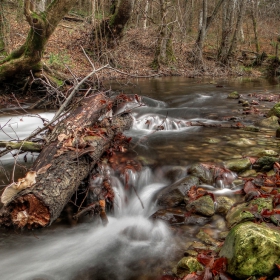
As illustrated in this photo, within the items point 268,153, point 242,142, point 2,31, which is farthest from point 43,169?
point 2,31

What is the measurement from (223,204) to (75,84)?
120 inches

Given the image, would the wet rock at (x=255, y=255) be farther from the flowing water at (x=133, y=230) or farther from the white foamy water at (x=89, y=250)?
the white foamy water at (x=89, y=250)

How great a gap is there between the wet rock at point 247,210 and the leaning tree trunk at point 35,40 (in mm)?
7047

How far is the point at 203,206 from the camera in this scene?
3.32 metres

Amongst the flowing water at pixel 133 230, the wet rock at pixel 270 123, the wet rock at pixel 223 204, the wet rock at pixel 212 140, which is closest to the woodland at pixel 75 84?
the flowing water at pixel 133 230

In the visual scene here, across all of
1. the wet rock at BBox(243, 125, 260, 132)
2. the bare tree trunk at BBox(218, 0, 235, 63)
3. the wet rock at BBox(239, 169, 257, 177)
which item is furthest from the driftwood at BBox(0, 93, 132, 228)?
the bare tree trunk at BBox(218, 0, 235, 63)

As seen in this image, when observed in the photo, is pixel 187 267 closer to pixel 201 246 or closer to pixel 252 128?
pixel 201 246

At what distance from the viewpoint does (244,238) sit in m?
2.07

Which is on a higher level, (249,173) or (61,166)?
(61,166)

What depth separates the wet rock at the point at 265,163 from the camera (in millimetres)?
4023

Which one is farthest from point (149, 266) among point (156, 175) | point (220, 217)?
point (156, 175)

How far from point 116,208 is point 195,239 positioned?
45.7 inches

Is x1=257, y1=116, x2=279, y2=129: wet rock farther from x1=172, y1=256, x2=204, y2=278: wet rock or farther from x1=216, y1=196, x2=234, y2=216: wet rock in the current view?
x1=172, y1=256, x2=204, y2=278: wet rock

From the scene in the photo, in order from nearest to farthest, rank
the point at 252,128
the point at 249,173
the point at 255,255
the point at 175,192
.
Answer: the point at 255,255, the point at 175,192, the point at 249,173, the point at 252,128
